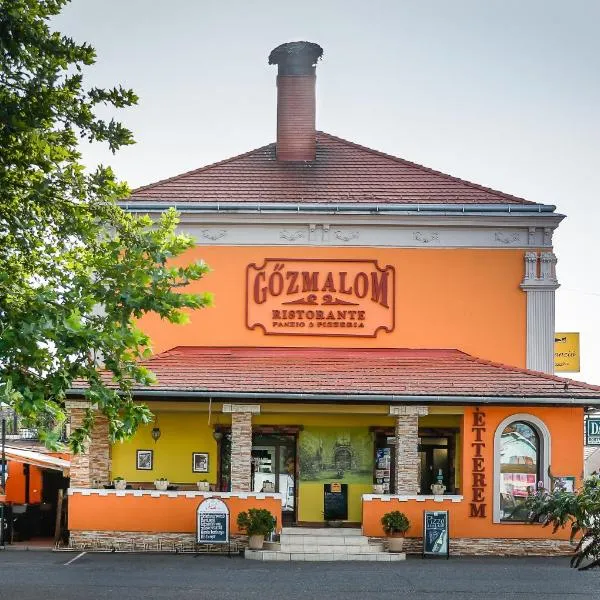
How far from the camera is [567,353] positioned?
27188 millimetres

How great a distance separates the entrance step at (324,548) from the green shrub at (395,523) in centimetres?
42

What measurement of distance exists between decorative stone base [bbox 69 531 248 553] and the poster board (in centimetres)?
51

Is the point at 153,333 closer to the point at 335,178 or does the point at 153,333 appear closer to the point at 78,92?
the point at 335,178

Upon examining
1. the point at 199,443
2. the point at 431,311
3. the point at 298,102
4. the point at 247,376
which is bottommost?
the point at 199,443

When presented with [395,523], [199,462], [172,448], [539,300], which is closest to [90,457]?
[172,448]

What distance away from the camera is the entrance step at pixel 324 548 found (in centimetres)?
1850

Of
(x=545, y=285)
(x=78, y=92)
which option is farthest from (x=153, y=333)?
(x=78, y=92)

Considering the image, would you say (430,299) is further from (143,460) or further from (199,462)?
(143,460)

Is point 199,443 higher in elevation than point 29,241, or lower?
lower

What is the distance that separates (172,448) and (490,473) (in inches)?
Answer: 276

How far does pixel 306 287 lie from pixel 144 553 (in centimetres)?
725

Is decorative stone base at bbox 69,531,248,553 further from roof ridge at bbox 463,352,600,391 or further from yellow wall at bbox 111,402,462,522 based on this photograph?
roof ridge at bbox 463,352,600,391

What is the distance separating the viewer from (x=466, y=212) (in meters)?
23.1

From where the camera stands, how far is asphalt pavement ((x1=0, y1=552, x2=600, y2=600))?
47.7ft
